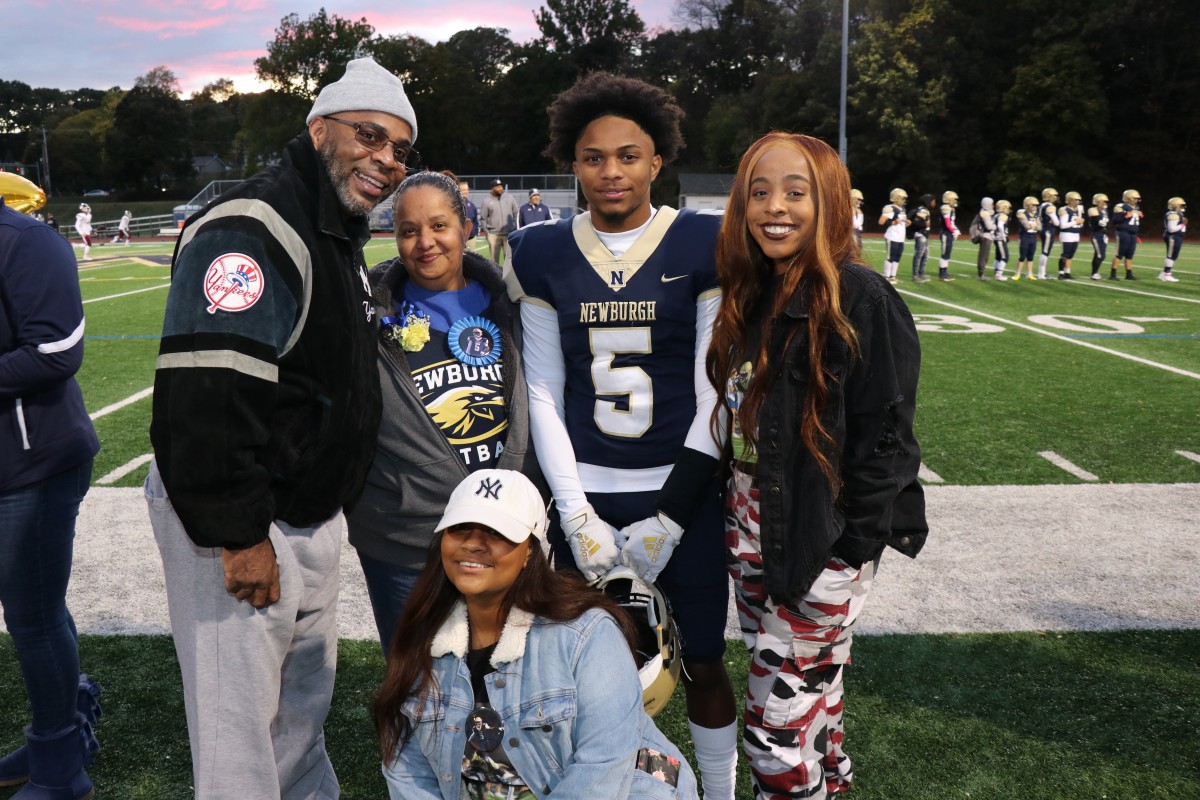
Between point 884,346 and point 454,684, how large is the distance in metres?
1.26

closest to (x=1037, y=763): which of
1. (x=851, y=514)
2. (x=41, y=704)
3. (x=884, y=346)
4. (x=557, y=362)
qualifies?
(x=851, y=514)

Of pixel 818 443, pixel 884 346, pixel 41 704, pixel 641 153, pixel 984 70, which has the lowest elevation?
pixel 41 704

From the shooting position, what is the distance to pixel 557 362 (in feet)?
8.95

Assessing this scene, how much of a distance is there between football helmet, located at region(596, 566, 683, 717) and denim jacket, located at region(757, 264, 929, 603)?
301 mm

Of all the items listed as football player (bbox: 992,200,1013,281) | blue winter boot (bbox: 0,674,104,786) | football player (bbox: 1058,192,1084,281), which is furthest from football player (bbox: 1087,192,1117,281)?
blue winter boot (bbox: 0,674,104,786)

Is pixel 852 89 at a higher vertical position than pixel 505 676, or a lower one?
higher

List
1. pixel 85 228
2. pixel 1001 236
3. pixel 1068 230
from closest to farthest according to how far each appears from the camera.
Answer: pixel 1001 236
pixel 1068 230
pixel 85 228

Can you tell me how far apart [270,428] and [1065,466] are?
5.79 m

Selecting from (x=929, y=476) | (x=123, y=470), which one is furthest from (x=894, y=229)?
(x=123, y=470)

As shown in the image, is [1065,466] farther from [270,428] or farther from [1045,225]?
[1045,225]

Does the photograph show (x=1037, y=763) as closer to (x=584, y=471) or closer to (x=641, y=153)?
(x=584, y=471)

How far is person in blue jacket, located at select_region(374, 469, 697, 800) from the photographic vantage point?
2035 mm

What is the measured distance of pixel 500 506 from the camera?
6.82 feet

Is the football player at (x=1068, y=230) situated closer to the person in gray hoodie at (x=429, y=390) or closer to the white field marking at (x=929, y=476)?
the white field marking at (x=929, y=476)
